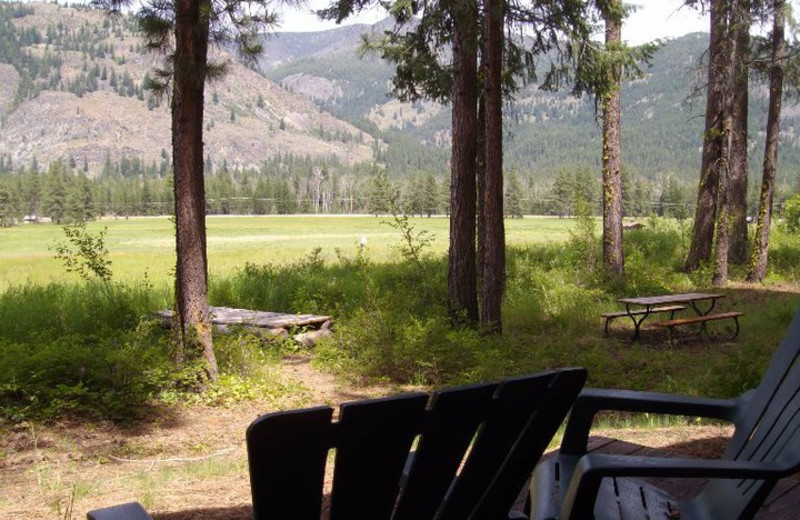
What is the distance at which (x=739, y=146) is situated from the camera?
1817cm

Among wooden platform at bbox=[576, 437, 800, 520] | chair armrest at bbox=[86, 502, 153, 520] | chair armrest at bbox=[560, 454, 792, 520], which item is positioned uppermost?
chair armrest at bbox=[560, 454, 792, 520]

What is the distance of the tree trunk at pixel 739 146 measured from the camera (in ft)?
53.0

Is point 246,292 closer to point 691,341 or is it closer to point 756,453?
point 691,341

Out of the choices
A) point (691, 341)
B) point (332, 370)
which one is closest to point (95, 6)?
point (332, 370)

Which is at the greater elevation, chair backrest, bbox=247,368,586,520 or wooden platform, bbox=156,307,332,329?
chair backrest, bbox=247,368,586,520

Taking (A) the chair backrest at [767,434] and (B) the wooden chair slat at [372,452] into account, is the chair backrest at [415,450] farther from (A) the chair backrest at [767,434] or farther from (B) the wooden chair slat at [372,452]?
(A) the chair backrest at [767,434]

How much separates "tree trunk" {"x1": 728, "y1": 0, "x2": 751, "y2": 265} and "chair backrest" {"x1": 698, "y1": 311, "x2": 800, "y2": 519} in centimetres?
1512

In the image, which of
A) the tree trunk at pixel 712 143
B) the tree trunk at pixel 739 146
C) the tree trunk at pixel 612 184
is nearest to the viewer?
the tree trunk at pixel 612 184

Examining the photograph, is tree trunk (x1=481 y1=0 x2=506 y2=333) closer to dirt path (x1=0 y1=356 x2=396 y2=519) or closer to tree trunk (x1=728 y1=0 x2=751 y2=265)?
dirt path (x1=0 y1=356 x2=396 y2=519)

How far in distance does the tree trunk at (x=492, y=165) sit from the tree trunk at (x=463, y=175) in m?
0.24

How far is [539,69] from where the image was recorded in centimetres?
1458

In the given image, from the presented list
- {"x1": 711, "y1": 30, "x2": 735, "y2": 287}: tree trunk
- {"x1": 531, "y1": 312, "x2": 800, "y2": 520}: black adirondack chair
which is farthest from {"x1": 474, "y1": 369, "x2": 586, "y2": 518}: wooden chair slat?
{"x1": 711, "y1": 30, "x2": 735, "y2": 287}: tree trunk

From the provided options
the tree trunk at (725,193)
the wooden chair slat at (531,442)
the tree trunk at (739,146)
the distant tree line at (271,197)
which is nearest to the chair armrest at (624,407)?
the wooden chair slat at (531,442)

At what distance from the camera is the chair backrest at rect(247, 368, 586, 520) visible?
1.41 metres
